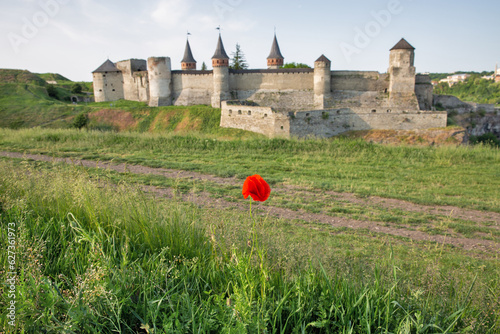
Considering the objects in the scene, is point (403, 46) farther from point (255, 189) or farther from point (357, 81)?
point (255, 189)

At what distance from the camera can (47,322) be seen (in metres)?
1.80

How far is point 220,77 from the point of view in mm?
37406

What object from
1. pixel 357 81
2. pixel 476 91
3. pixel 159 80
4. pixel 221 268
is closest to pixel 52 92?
pixel 159 80

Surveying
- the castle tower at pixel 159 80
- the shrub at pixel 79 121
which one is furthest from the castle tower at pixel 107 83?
the shrub at pixel 79 121

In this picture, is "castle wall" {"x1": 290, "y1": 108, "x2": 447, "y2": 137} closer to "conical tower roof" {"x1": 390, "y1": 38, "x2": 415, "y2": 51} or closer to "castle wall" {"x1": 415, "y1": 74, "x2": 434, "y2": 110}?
"castle wall" {"x1": 415, "y1": 74, "x2": 434, "y2": 110}

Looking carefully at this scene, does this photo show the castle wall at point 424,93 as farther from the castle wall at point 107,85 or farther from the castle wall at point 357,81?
the castle wall at point 107,85

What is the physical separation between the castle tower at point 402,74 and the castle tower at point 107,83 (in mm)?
34346

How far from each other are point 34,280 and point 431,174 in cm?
1081

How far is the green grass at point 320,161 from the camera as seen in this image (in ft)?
28.5

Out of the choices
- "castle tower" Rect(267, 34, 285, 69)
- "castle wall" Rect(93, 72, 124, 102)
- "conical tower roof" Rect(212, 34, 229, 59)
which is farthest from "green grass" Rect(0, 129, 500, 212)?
"castle tower" Rect(267, 34, 285, 69)

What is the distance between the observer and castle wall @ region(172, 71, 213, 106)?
39562mm

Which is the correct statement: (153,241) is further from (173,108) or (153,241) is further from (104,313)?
(173,108)

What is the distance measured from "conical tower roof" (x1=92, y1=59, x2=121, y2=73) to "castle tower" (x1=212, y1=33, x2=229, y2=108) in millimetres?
15188

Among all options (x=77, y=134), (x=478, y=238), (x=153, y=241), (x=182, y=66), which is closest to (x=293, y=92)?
(x=182, y=66)
